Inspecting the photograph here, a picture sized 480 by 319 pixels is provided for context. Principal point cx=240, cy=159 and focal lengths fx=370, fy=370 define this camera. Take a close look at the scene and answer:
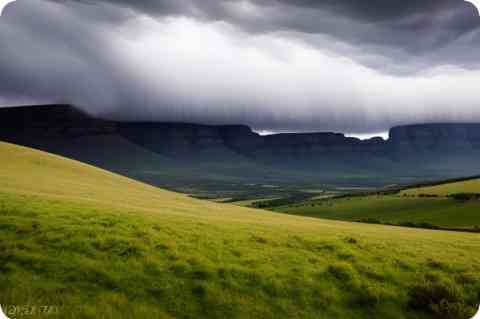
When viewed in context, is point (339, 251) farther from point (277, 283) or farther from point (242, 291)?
point (242, 291)

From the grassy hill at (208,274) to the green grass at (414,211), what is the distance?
74.1 metres

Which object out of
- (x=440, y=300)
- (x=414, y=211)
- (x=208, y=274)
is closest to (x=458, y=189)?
(x=414, y=211)

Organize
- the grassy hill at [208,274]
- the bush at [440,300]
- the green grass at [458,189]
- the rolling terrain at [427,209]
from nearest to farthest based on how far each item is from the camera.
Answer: the grassy hill at [208,274]
the bush at [440,300]
the rolling terrain at [427,209]
the green grass at [458,189]

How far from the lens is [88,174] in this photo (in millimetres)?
63938

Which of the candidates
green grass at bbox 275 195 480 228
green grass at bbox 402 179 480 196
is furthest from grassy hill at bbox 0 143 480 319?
green grass at bbox 402 179 480 196

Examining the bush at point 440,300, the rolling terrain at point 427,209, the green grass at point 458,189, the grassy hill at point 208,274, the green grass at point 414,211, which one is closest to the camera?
the grassy hill at point 208,274

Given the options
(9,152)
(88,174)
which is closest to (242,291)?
(88,174)

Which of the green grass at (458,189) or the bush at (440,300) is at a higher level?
the bush at (440,300)

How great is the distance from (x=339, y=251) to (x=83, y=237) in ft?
42.9

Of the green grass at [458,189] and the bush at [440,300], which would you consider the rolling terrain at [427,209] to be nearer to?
the green grass at [458,189]

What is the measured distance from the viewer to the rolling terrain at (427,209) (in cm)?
8938

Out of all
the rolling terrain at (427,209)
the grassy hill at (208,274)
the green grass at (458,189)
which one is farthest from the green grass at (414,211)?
the grassy hill at (208,274)

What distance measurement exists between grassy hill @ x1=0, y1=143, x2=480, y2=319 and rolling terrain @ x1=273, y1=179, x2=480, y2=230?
71440 mm

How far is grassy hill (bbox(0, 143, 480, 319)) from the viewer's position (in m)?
13.9
